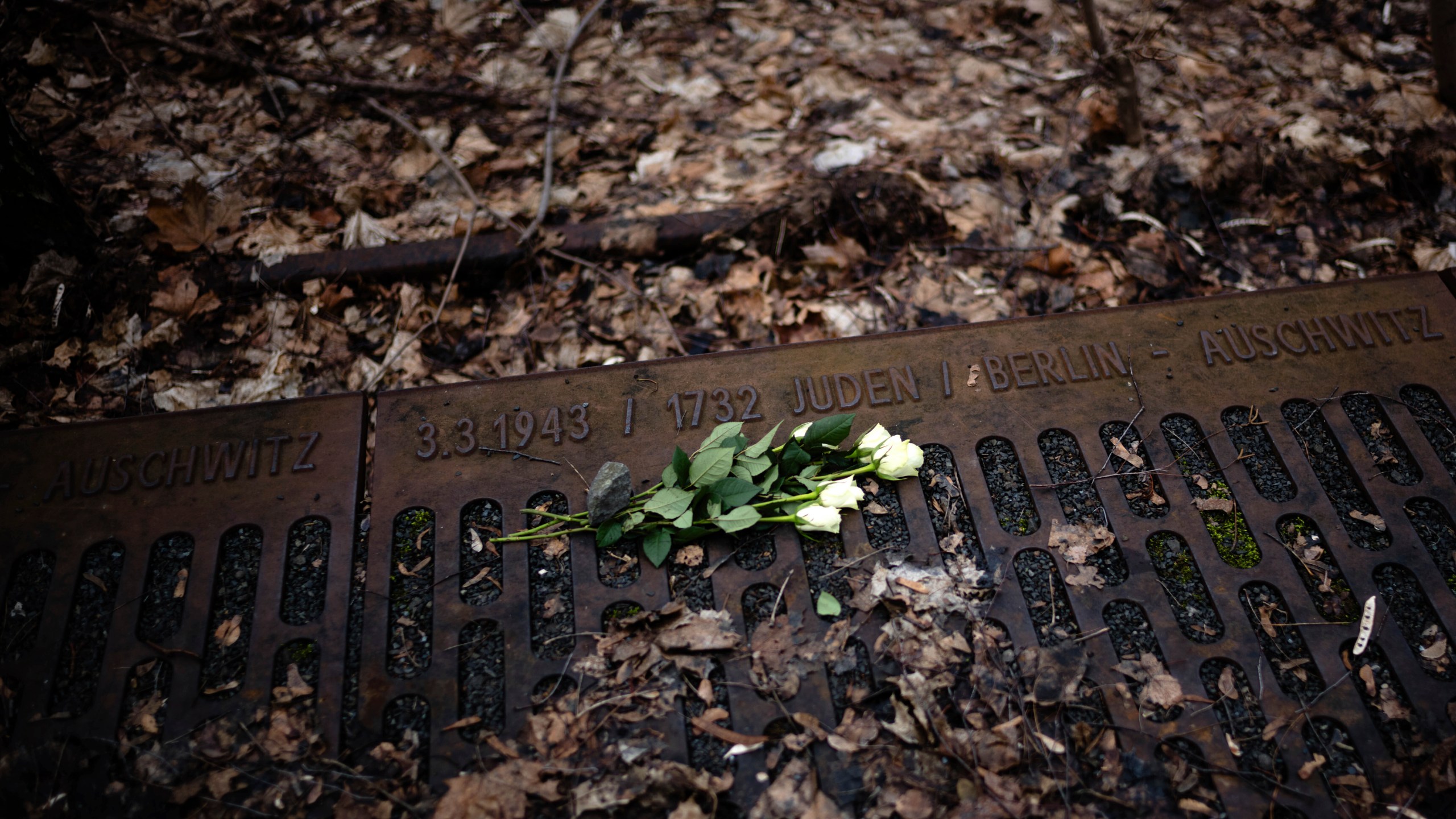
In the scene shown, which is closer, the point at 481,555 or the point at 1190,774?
the point at 1190,774

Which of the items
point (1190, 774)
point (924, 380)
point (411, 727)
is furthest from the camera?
point (924, 380)

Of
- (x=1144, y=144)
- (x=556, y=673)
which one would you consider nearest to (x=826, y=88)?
(x=1144, y=144)

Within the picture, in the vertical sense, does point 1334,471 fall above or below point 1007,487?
below

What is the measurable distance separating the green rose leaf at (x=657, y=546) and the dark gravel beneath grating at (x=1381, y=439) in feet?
5.43

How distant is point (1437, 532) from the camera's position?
1803 millimetres

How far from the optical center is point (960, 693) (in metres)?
1.59

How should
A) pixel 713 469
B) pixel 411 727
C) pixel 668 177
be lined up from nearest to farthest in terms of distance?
pixel 411 727 → pixel 713 469 → pixel 668 177

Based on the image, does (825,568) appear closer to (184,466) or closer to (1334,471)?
(1334,471)

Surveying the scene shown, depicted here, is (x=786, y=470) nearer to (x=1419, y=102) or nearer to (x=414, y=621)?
(x=414, y=621)

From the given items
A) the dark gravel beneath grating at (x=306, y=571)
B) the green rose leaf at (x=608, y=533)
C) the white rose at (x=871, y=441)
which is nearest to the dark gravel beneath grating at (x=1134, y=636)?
the white rose at (x=871, y=441)

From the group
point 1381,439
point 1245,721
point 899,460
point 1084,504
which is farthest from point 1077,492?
point 1381,439

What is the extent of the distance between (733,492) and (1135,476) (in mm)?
946

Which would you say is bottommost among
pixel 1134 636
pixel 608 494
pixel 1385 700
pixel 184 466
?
pixel 1385 700

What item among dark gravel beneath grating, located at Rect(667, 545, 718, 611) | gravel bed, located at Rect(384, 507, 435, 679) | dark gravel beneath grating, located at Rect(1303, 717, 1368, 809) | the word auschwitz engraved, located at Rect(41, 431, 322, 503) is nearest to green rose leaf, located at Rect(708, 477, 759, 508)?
dark gravel beneath grating, located at Rect(667, 545, 718, 611)
